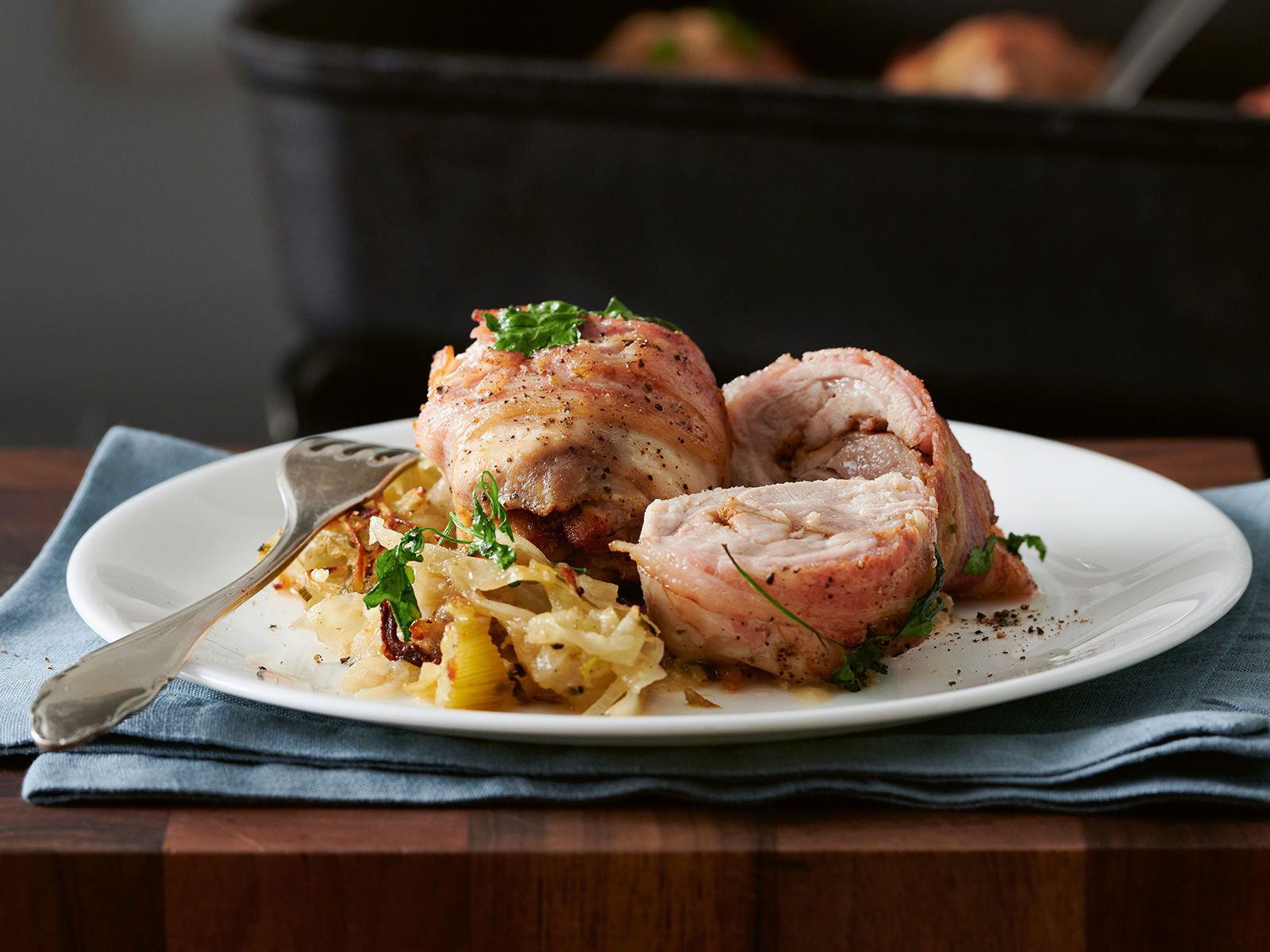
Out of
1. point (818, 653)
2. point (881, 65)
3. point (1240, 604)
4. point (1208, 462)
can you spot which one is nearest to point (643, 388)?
point (818, 653)

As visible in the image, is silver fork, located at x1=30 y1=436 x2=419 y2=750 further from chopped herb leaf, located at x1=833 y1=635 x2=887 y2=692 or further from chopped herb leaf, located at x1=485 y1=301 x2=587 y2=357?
chopped herb leaf, located at x1=833 y1=635 x2=887 y2=692

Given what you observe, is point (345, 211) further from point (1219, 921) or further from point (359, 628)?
point (1219, 921)

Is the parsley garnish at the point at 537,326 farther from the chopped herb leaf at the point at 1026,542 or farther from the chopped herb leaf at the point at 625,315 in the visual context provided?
the chopped herb leaf at the point at 1026,542

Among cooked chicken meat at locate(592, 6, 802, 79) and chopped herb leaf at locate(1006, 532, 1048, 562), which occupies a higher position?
cooked chicken meat at locate(592, 6, 802, 79)

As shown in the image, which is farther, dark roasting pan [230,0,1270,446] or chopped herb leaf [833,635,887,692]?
dark roasting pan [230,0,1270,446]

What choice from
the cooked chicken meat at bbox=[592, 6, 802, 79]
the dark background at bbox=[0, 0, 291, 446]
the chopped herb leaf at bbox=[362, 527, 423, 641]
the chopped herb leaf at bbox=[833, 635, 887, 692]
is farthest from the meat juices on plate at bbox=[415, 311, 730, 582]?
the dark background at bbox=[0, 0, 291, 446]

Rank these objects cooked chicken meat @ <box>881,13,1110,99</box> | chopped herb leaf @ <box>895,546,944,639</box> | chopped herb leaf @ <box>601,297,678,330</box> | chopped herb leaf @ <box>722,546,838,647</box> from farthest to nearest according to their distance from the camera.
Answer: cooked chicken meat @ <box>881,13,1110,99</box> < chopped herb leaf @ <box>601,297,678,330</box> < chopped herb leaf @ <box>895,546,944,639</box> < chopped herb leaf @ <box>722,546,838,647</box>

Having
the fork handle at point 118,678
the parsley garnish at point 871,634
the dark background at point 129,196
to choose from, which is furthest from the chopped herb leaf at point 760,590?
the dark background at point 129,196

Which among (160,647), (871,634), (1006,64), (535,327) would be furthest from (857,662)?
(1006,64)
